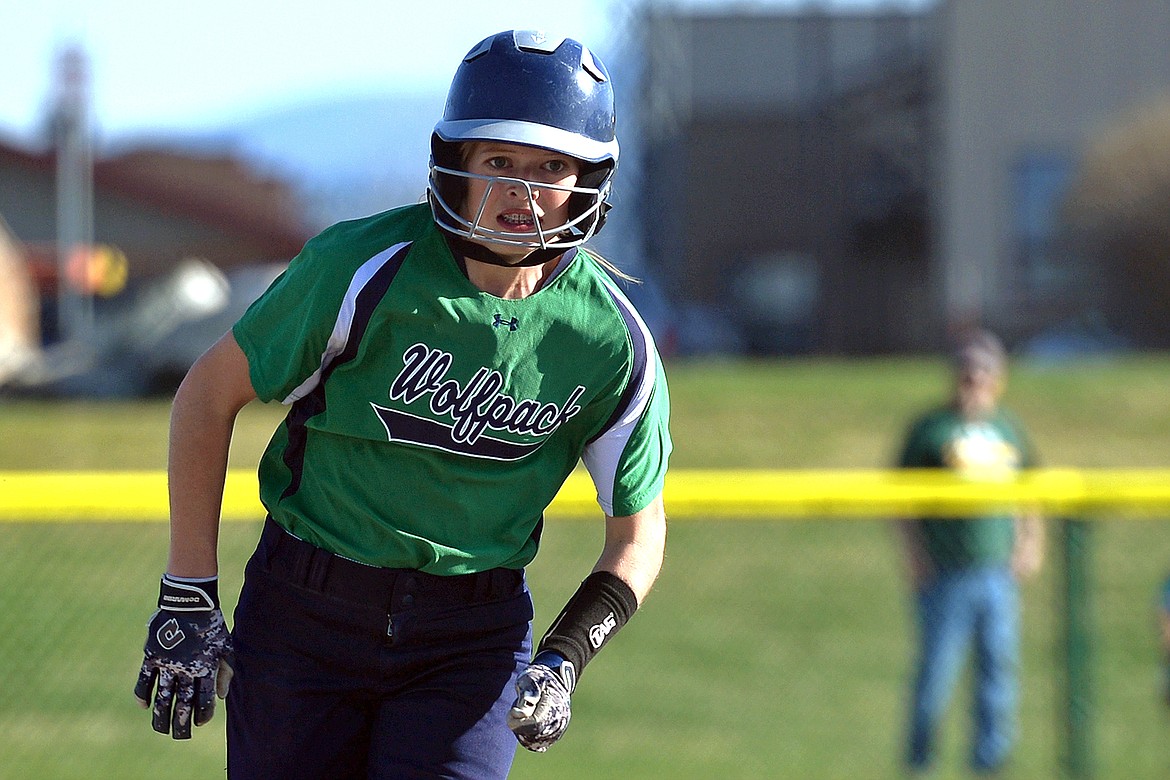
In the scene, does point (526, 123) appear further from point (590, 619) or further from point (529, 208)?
point (590, 619)

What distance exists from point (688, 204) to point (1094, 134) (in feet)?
32.0

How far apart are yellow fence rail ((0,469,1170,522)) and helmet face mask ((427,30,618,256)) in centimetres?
265

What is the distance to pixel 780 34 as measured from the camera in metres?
37.8

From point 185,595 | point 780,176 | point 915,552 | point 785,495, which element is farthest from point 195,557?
point 780,176

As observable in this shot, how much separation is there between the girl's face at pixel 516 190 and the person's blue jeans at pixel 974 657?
408cm

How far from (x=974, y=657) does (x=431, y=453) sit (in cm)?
425

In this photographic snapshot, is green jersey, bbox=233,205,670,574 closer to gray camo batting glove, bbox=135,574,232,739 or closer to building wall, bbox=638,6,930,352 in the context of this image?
gray camo batting glove, bbox=135,574,232,739

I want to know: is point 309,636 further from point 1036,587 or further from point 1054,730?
point 1036,587

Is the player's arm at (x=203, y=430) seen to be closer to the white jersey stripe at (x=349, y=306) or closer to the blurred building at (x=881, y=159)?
the white jersey stripe at (x=349, y=306)

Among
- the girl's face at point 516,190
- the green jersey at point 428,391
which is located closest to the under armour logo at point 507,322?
the green jersey at point 428,391

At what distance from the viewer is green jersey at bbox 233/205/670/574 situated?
2771 mm

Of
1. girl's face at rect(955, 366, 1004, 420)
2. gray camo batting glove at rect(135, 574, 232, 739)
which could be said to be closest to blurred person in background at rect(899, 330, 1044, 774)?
girl's face at rect(955, 366, 1004, 420)

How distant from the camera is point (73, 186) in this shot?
23.6m

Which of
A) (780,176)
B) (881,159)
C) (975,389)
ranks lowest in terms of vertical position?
(780,176)
